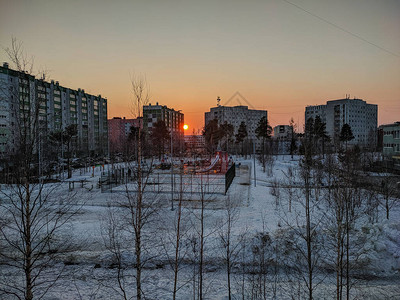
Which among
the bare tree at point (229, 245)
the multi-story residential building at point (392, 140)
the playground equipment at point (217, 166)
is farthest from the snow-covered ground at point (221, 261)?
the multi-story residential building at point (392, 140)

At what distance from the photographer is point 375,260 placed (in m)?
10.3

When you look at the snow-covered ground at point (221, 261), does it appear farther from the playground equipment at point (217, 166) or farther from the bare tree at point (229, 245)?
the playground equipment at point (217, 166)

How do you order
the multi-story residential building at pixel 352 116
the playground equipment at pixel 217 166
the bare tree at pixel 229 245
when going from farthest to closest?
the multi-story residential building at pixel 352 116 → the playground equipment at pixel 217 166 → the bare tree at pixel 229 245

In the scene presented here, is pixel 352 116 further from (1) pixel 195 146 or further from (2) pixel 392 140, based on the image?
(1) pixel 195 146

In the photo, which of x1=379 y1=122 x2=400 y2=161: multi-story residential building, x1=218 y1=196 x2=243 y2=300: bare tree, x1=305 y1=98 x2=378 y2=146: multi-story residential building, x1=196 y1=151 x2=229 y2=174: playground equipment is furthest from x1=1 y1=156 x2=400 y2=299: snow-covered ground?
x1=305 y1=98 x2=378 y2=146: multi-story residential building

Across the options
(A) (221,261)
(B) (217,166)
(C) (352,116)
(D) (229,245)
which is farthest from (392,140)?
(C) (352,116)

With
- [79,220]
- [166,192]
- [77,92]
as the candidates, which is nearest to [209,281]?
[79,220]

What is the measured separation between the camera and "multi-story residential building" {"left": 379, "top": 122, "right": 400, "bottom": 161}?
1713 inches

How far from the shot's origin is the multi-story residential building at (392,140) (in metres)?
43.5

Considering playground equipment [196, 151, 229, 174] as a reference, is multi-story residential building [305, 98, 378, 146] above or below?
above

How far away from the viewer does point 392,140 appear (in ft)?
149

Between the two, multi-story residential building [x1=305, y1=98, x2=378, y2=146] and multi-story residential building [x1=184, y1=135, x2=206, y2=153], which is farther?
multi-story residential building [x1=305, y1=98, x2=378, y2=146]

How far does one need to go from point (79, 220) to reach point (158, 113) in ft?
321

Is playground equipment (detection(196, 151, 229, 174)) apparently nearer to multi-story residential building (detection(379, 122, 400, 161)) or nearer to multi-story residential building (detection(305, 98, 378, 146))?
multi-story residential building (detection(379, 122, 400, 161))
